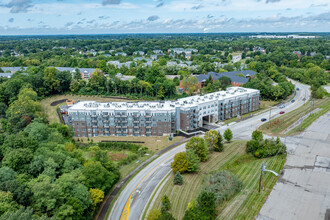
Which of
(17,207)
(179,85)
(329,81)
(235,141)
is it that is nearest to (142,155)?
(235,141)

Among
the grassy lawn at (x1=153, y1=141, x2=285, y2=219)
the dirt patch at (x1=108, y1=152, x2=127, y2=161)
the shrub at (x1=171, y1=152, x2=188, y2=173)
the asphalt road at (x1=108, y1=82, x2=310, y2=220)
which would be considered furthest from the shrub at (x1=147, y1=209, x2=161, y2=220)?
the dirt patch at (x1=108, y1=152, x2=127, y2=161)

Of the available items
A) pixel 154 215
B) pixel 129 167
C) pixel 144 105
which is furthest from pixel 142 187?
pixel 144 105

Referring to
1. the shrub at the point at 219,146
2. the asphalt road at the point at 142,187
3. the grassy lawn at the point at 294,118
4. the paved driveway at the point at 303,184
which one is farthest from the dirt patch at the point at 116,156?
the grassy lawn at the point at 294,118

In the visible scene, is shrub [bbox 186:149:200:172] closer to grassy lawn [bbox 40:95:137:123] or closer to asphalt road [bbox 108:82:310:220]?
asphalt road [bbox 108:82:310:220]

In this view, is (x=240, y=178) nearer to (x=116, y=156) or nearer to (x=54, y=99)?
(x=116, y=156)

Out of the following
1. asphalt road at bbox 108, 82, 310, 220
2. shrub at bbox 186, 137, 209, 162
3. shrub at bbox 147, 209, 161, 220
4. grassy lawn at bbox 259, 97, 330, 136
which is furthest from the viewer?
grassy lawn at bbox 259, 97, 330, 136

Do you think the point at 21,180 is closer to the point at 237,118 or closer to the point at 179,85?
the point at 237,118

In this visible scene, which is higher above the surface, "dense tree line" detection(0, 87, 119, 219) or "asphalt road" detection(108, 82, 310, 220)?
"dense tree line" detection(0, 87, 119, 219)

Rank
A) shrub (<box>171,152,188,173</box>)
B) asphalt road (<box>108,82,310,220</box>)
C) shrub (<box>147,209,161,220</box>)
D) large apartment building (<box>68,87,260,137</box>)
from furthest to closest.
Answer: large apartment building (<box>68,87,260,137</box>) → shrub (<box>171,152,188,173</box>) → asphalt road (<box>108,82,310,220</box>) → shrub (<box>147,209,161,220</box>)
